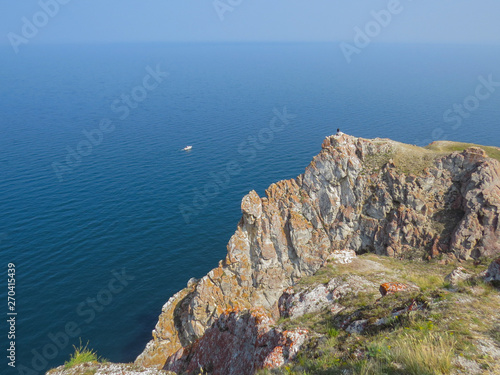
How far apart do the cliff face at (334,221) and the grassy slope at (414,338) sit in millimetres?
19983

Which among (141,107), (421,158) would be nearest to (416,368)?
(421,158)

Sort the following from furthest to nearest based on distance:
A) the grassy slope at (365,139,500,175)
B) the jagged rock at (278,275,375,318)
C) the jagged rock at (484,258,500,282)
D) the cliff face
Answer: the grassy slope at (365,139,500,175), the cliff face, the jagged rock at (278,275,375,318), the jagged rock at (484,258,500,282)

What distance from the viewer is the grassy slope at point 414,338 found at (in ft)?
34.3

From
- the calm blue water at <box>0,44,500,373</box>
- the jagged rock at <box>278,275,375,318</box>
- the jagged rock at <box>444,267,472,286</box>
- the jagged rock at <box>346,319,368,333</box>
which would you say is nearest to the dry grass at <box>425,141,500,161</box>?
the jagged rock at <box>278,275,375,318</box>

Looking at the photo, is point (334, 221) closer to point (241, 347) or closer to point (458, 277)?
point (458, 277)

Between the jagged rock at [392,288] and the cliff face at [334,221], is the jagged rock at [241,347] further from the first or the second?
the cliff face at [334,221]

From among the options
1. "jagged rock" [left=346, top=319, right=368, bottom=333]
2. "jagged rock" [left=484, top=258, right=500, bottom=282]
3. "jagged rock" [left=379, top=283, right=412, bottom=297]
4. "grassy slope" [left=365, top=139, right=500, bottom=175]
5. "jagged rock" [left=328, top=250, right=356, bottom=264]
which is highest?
"grassy slope" [left=365, top=139, right=500, bottom=175]

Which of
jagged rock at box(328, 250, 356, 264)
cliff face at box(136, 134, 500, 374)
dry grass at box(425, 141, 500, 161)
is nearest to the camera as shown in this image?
jagged rock at box(328, 250, 356, 264)

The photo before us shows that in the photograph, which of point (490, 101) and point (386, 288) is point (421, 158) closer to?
point (386, 288)

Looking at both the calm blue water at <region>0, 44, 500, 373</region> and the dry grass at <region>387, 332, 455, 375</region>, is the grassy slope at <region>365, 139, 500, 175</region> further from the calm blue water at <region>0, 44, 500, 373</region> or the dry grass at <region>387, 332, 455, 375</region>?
the dry grass at <region>387, 332, 455, 375</region>

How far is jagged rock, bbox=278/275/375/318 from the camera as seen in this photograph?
22531mm

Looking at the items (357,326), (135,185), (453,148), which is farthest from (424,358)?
(135,185)

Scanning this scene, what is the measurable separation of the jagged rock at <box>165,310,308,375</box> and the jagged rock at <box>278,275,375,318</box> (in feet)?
13.7

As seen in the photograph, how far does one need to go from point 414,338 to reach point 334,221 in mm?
33889
